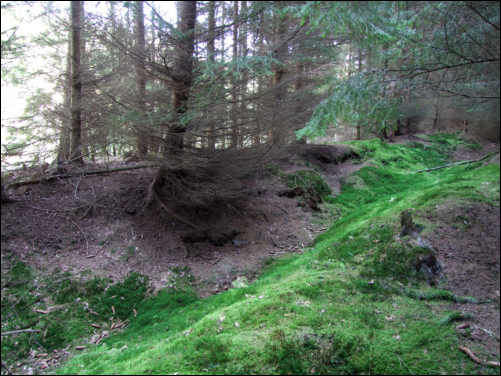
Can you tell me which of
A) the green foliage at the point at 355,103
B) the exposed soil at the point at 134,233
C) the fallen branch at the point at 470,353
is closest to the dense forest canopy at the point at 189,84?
the green foliage at the point at 355,103

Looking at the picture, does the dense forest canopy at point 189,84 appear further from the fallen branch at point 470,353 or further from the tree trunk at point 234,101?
the fallen branch at point 470,353

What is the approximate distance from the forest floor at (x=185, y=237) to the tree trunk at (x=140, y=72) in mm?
1968

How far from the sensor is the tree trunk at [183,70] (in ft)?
21.2

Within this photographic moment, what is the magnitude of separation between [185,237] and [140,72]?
445 cm

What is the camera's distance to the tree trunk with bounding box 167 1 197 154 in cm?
645

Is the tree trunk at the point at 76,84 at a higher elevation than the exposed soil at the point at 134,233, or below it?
higher

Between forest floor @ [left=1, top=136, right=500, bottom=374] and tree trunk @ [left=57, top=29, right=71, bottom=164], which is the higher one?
tree trunk @ [left=57, top=29, right=71, bottom=164]

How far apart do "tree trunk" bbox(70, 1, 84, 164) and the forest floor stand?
3.25ft

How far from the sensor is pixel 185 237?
7.53 m

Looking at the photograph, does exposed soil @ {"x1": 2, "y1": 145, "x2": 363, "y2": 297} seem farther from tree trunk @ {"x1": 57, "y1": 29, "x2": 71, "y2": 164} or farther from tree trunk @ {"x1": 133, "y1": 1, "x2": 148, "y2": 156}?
tree trunk @ {"x1": 133, "y1": 1, "x2": 148, "y2": 156}

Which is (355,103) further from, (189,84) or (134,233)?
(134,233)

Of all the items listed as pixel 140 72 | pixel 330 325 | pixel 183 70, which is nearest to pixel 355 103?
pixel 330 325

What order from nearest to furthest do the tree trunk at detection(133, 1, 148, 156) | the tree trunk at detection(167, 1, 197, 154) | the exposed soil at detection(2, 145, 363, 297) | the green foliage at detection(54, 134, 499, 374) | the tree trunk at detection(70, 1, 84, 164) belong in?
the green foliage at detection(54, 134, 499, 374), the exposed soil at detection(2, 145, 363, 297), the tree trunk at detection(133, 1, 148, 156), the tree trunk at detection(167, 1, 197, 154), the tree trunk at detection(70, 1, 84, 164)

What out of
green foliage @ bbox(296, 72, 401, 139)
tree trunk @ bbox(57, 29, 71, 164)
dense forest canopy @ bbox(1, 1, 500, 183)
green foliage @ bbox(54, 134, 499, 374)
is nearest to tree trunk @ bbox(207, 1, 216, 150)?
dense forest canopy @ bbox(1, 1, 500, 183)
